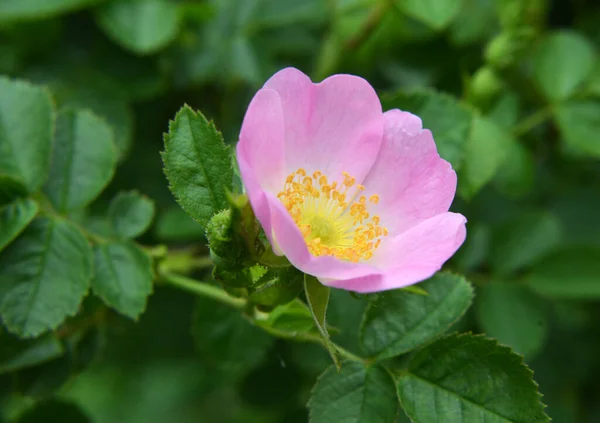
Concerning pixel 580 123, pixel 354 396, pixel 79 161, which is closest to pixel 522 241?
pixel 580 123

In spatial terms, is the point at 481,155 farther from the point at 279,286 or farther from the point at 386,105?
the point at 279,286

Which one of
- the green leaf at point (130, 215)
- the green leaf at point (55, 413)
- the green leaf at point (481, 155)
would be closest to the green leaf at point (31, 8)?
the green leaf at point (130, 215)

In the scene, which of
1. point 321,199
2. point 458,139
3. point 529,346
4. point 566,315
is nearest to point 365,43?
point 458,139

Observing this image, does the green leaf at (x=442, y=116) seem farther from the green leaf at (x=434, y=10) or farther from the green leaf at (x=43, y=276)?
the green leaf at (x=43, y=276)

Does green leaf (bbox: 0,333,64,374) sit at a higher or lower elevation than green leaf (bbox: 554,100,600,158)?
lower

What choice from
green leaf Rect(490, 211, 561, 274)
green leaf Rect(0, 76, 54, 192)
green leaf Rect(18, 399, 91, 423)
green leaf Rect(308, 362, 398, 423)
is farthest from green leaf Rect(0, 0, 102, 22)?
green leaf Rect(490, 211, 561, 274)

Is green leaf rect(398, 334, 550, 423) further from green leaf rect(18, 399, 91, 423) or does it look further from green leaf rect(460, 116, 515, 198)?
green leaf rect(18, 399, 91, 423)

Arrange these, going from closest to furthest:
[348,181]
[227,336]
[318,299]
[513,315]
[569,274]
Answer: [318,299], [348,181], [227,336], [513,315], [569,274]
